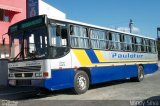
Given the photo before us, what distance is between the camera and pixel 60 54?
1306 centimetres

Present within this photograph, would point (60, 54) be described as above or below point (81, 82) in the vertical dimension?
above

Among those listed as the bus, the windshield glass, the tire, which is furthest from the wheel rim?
the tire

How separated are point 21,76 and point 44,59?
1522mm

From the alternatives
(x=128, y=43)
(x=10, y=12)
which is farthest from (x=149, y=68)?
(x=10, y=12)

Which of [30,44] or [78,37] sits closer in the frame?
[30,44]

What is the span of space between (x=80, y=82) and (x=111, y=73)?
305 centimetres

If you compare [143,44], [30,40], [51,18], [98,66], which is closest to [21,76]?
[30,40]

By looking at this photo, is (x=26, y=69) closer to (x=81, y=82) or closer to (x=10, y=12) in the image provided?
(x=81, y=82)

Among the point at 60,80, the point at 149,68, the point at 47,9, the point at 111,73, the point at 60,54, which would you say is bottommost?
the point at 60,80

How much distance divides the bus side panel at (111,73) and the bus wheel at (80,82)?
0.60 metres

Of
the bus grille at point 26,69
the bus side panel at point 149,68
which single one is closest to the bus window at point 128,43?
the bus side panel at point 149,68

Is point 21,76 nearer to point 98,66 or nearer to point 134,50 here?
point 98,66

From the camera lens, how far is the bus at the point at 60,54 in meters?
12.7

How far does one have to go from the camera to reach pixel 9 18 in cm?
2881
